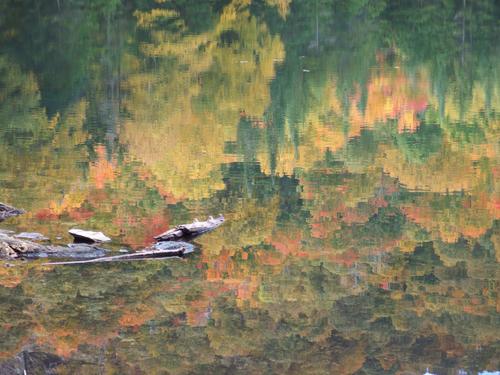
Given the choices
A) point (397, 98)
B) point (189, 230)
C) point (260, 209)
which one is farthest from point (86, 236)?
point (397, 98)

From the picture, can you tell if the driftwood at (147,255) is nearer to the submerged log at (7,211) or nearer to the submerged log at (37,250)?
the submerged log at (37,250)

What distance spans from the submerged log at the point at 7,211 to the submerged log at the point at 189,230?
375cm

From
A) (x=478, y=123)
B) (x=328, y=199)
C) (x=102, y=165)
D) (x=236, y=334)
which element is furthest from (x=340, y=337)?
(x=478, y=123)

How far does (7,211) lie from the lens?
20.2 metres

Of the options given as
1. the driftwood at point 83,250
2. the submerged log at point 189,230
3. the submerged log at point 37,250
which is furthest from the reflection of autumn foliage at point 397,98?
the submerged log at point 37,250

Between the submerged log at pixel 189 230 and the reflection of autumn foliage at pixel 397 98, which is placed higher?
the reflection of autumn foliage at pixel 397 98

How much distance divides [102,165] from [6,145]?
467 cm

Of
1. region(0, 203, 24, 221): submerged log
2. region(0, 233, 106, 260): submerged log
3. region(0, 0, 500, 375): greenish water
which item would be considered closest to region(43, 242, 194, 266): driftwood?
region(0, 0, 500, 375): greenish water

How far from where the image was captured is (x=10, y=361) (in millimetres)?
13406

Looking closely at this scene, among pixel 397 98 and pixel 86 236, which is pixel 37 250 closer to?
pixel 86 236

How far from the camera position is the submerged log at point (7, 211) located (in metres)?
19.9

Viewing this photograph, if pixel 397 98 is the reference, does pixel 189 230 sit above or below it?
below

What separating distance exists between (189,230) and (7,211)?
444cm

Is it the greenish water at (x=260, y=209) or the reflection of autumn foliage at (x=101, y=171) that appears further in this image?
the reflection of autumn foliage at (x=101, y=171)
